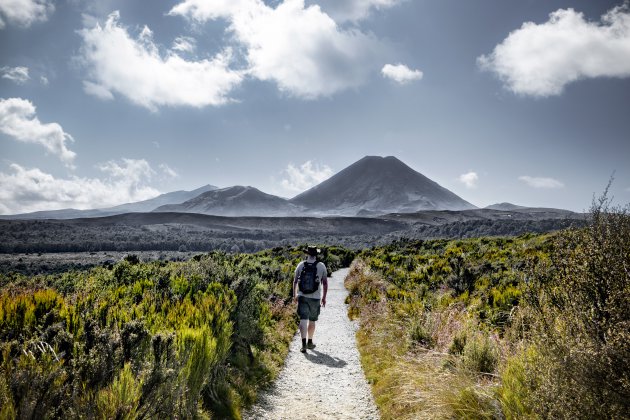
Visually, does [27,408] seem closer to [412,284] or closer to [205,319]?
[205,319]

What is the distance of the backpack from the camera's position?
7.93 meters

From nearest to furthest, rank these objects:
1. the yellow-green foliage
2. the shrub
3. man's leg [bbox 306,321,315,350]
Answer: the shrub, the yellow-green foliage, man's leg [bbox 306,321,315,350]

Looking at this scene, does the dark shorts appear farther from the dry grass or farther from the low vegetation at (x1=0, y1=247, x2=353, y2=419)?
the dry grass

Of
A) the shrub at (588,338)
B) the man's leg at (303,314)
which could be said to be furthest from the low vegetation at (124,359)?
the shrub at (588,338)

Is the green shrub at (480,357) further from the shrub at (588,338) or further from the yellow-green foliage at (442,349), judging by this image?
the shrub at (588,338)

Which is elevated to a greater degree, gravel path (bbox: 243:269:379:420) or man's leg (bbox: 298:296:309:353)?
man's leg (bbox: 298:296:309:353)

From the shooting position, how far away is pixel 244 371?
614 cm

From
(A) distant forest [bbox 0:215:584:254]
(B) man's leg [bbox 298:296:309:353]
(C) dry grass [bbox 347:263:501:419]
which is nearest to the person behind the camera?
(C) dry grass [bbox 347:263:501:419]

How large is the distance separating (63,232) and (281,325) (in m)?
67.5

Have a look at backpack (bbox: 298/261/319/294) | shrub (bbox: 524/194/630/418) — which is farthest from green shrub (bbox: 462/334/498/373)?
backpack (bbox: 298/261/319/294)

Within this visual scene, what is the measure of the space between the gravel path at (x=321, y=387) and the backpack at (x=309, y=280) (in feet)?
5.07

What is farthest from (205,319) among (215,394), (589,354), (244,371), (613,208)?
(613,208)

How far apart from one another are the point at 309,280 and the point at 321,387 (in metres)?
2.27

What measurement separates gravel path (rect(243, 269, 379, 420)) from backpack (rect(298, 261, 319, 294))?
1546mm
